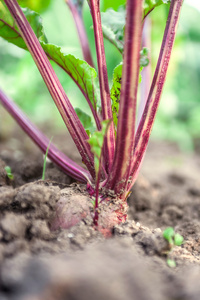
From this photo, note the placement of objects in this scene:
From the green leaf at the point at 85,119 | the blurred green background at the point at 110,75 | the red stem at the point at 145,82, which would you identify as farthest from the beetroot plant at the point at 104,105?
the blurred green background at the point at 110,75

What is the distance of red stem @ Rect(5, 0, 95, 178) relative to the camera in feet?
3.56

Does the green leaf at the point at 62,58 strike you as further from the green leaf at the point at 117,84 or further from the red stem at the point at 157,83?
the red stem at the point at 157,83

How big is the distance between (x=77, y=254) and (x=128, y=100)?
17.9 inches

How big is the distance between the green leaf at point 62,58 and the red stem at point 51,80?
6 cm

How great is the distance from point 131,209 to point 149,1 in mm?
924

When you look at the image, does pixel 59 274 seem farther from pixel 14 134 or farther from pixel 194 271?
pixel 14 134


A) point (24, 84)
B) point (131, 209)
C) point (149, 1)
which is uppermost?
point (149, 1)

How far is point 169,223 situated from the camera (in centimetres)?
146

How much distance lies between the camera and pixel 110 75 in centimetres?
321

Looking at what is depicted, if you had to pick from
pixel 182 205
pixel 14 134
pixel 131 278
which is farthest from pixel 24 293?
pixel 14 134

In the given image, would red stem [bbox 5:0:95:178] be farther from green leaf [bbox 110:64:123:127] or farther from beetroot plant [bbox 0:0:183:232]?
green leaf [bbox 110:64:123:127]

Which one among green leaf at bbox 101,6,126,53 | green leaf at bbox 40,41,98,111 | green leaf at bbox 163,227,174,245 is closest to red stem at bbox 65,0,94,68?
green leaf at bbox 101,6,126,53

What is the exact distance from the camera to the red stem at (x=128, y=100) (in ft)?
2.93

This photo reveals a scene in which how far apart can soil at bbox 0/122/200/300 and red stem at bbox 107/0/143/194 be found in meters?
0.14
